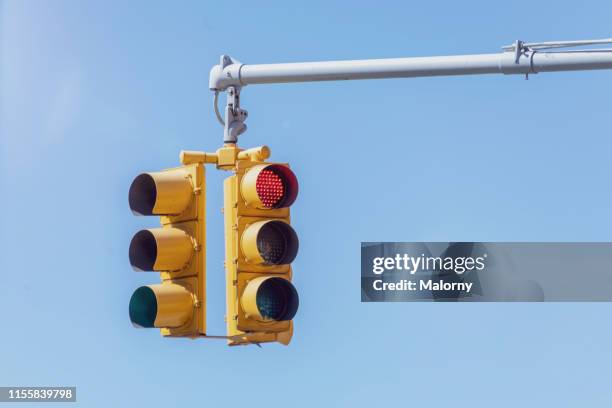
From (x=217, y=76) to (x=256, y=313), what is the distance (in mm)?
2297

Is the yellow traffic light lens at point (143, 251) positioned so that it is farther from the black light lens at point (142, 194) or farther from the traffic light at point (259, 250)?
the traffic light at point (259, 250)

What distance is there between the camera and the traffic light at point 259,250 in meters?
13.2

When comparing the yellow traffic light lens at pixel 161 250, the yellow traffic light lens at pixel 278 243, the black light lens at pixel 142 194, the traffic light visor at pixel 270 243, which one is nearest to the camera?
the traffic light visor at pixel 270 243

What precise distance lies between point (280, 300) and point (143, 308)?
1.07 metres

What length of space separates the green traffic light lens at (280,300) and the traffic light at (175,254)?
530 millimetres

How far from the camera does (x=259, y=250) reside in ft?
43.2

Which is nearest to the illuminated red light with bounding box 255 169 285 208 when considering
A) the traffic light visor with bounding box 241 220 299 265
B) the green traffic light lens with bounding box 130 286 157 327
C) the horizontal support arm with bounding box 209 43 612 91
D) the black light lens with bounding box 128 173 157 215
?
the traffic light visor with bounding box 241 220 299 265

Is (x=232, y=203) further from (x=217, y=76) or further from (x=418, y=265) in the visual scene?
(x=418, y=265)

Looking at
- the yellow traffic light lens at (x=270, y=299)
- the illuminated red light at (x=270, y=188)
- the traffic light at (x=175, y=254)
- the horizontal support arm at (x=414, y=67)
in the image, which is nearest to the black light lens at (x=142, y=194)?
the traffic light at (x=175, y=254)

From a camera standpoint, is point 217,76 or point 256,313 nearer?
point 256,313

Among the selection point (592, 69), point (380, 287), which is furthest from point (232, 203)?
point (380, 287)

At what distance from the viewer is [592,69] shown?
1302cm

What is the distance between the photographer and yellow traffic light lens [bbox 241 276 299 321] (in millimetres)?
13180

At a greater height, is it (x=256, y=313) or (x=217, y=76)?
(x=217, y=76)
